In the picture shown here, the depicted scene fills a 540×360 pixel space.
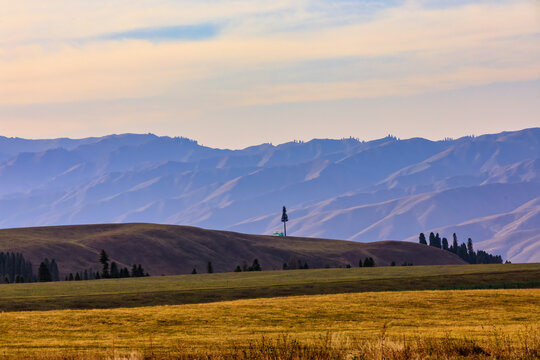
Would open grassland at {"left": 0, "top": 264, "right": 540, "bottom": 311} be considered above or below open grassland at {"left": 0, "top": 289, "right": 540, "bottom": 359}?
above

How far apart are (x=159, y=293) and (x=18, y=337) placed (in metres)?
35.7

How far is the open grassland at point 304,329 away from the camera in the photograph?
1281 inches

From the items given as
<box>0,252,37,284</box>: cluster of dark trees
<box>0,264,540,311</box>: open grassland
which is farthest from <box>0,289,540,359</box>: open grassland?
<box>0,252,37,284</box>: cluster of dark trees

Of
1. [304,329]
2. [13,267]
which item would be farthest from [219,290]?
[13,267]

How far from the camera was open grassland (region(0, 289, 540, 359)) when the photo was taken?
32531 millimetres

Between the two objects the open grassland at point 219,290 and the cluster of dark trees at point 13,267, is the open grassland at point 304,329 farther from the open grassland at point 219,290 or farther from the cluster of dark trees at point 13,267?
the cluster of dark trees at point 13,267

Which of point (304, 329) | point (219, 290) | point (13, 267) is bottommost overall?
point (304, 329)

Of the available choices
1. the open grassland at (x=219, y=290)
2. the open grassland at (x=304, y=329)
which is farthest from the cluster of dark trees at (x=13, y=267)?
the open grassland at (x=304, y=329)

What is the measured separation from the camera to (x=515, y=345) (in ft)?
112

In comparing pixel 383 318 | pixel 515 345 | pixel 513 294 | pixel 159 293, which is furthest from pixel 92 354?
pixel 159 293

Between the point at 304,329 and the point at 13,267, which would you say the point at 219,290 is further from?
the point at 13,267

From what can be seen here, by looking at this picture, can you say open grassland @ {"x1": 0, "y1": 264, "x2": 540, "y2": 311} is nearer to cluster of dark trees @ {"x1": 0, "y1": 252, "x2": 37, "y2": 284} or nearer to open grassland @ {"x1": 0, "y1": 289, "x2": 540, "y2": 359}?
open grassland @ {"x1": 0, "y1": 289, "x2": 540, "y2": 359}

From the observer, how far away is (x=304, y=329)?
44.2m

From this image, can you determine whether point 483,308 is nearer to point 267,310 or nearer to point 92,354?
point 267,310
